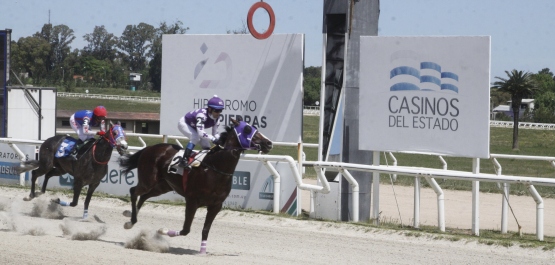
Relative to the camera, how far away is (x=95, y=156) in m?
11.6

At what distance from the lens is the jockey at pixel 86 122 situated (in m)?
11.7

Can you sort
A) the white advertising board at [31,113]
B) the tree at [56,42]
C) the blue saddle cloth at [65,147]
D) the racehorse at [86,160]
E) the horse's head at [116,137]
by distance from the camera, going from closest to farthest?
1. the horse's head at [116,137]
2. the racehorse at [86,160]
3. the blue saddle cloth at [65,147]
4. the white advertising board at [31,113]
5. the tree at [56,42]

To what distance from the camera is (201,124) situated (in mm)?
9078

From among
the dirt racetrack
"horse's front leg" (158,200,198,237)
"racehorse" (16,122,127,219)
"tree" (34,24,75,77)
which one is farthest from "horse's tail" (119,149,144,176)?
"tree" (34,24,75,77)

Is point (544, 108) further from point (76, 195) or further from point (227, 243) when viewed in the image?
point (227, 243)

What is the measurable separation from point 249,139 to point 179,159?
4.35 ft

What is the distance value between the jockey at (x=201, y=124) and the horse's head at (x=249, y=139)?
0.47 metres

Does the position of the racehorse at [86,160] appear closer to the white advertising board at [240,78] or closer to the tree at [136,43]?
the white advertising board at [240,78]

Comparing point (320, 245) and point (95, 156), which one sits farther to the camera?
point (95, 156)

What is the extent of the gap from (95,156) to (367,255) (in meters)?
4.51

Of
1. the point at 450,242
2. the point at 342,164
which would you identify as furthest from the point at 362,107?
the point at 450,242

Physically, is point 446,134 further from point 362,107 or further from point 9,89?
point 9,89

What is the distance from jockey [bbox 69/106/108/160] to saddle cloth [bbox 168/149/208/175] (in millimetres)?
2407

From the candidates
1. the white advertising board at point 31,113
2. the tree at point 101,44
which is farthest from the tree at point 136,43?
the white advertising board at point 31,113
